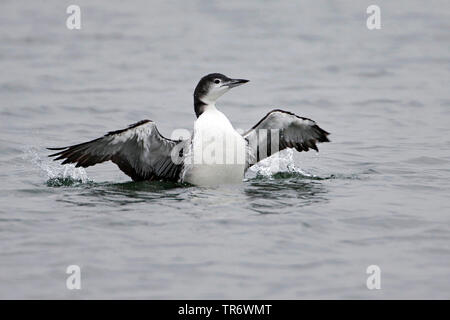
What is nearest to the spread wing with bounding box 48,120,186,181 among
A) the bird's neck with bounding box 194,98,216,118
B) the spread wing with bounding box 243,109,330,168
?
the bird's neck with bounding box 194,98,216,118

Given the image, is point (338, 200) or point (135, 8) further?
point (135, 8)

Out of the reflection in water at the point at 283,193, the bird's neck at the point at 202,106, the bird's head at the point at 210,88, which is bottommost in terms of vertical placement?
the reflection in water at the point at 283,193

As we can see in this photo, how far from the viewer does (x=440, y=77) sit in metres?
16.1

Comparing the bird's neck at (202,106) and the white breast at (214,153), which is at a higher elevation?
the bird's neck at (202,106)

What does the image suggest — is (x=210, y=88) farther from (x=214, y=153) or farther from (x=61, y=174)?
(x=61, y=174)

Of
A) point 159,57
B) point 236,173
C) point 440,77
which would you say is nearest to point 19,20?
point 159,57

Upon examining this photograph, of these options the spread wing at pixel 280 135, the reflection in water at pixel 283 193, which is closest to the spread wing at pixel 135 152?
the spread wing at pixel 280 135

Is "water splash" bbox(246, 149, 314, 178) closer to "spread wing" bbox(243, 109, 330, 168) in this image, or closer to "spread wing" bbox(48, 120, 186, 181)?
"spread wing" bbox(243, 109, 330, 168)

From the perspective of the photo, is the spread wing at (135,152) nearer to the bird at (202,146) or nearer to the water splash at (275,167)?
the bird at (202,146)

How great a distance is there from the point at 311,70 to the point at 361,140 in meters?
5.16

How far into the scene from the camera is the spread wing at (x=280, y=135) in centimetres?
945

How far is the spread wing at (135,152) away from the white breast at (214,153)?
0.27 metres
